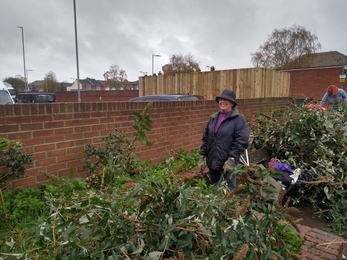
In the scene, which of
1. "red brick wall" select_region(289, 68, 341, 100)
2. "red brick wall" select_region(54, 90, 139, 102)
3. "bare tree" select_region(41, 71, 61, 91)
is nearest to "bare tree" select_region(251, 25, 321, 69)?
"red brick wall" select_region(289, 68, 341, 100)

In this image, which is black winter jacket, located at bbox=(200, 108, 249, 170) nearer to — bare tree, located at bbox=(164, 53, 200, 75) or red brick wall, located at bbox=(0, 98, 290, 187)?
red brick wall, located at bbox=(0, 98, 290, 187)

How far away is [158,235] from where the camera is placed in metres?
1.44

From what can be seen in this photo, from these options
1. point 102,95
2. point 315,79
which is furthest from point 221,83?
point 102,95

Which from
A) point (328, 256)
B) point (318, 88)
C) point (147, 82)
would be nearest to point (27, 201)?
point (328, 256)

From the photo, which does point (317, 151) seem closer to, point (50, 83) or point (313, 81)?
point (313, 81)

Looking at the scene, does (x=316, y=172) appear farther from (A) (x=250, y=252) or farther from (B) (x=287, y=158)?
(A) (x=250, y=252)

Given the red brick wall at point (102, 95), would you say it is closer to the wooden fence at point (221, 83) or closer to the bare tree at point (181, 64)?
the bare tree at point (181, 64)

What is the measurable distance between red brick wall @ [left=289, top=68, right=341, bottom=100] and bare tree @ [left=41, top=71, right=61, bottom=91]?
38.3 metres

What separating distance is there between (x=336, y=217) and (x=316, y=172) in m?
0.89

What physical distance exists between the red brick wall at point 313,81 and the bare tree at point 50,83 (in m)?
38.3

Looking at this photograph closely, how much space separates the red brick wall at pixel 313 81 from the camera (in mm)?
23641

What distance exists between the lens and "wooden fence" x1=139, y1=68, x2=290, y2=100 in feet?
31.7

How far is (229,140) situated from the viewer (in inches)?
134

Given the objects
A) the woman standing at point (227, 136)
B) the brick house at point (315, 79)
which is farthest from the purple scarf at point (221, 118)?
the brick house at point (315, 79)
